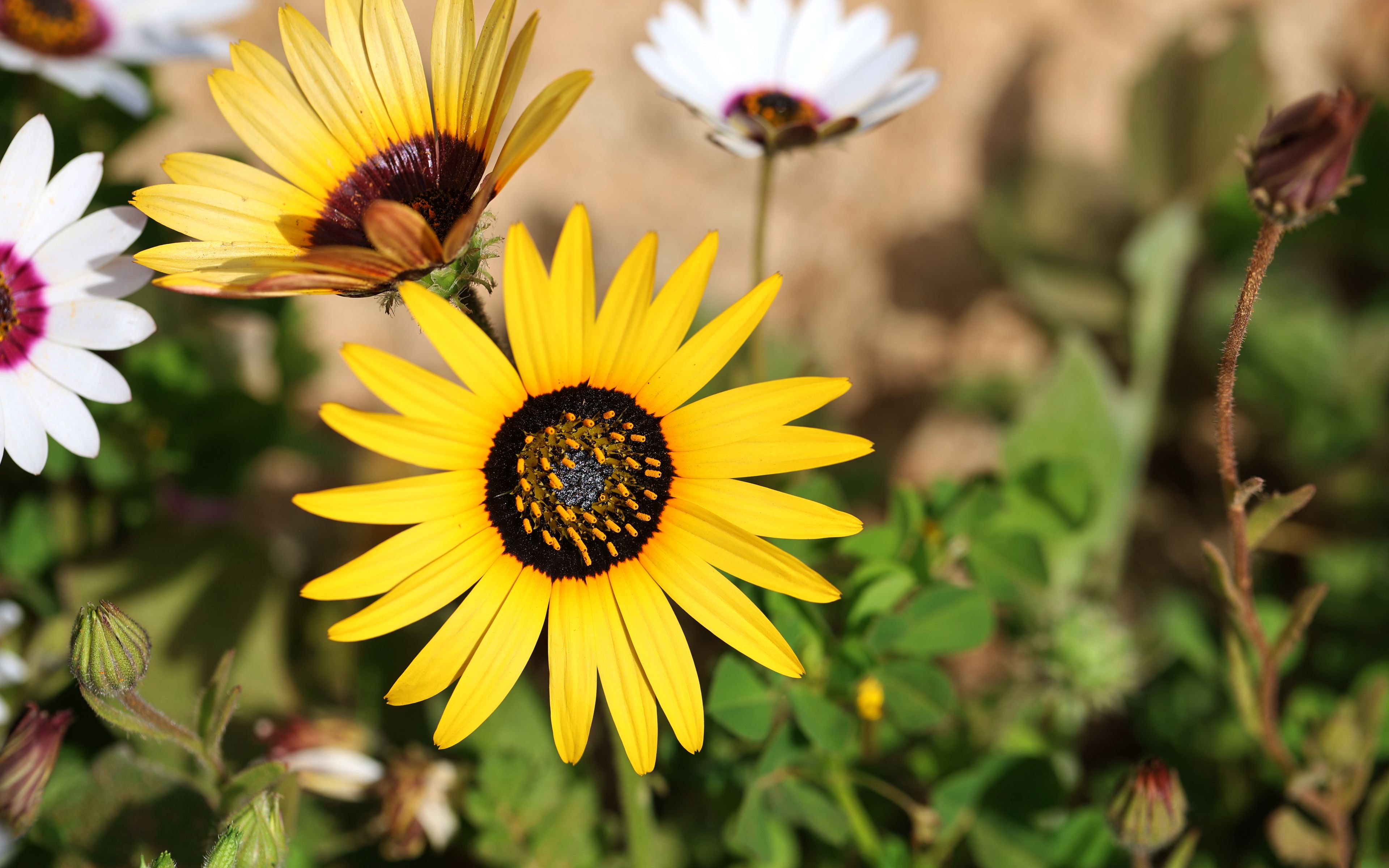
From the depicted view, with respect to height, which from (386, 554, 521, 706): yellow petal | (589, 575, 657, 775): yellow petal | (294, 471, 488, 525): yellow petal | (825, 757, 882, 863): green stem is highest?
(294, 471, 488, 525): yellow petal

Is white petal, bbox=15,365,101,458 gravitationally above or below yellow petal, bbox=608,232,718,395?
below

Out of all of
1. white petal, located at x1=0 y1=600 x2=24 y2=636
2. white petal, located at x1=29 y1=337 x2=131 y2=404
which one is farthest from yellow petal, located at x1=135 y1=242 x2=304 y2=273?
white petal, located at x1=0 y1=600 x2=24 y2=636

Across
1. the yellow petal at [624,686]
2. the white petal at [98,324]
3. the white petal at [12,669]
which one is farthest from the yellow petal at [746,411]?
the white petal at [12,669]

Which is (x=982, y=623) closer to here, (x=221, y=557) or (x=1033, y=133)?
(x=221, y=557)

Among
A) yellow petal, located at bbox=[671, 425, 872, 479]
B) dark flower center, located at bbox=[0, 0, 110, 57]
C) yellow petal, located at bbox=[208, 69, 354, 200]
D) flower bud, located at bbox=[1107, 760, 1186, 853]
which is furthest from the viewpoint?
dark flower center, located at bbox=[0, 0, 110, 57]

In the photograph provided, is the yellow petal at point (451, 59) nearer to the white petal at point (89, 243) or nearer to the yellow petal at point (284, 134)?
the yellow petal at point (284, 134)

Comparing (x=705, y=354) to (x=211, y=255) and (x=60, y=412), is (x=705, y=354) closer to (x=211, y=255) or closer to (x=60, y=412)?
(x=211, y=255)

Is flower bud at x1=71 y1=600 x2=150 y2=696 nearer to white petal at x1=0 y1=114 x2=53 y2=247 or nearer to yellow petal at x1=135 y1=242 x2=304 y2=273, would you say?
yellow petal at x1=135 y1=242 x2=304 y2=273
